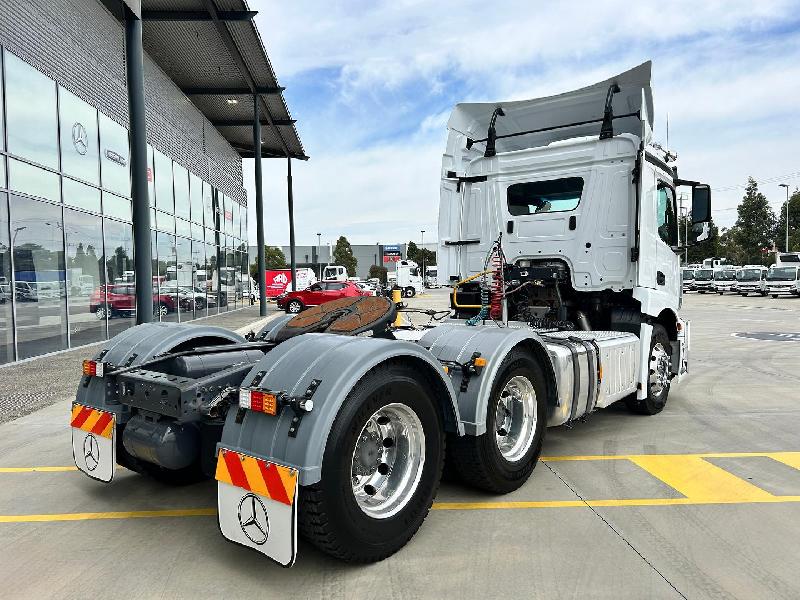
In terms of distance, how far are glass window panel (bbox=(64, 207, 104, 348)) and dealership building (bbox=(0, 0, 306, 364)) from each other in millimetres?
39

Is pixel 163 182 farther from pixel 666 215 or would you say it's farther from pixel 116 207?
pixel 666 215

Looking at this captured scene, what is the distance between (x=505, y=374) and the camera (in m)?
4.04

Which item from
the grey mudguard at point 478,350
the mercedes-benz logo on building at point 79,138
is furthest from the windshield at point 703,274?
the grey mudguard at point 478,350

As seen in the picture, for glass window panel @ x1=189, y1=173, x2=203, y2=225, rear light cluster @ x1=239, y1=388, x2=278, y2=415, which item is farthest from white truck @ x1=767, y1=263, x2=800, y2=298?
rear light cluster @ x1=239, y1=388, x2=278, y2=415

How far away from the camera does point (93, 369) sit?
13.2ft

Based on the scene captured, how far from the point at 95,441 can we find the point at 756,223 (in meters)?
65.5

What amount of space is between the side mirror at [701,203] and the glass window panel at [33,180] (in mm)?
11251

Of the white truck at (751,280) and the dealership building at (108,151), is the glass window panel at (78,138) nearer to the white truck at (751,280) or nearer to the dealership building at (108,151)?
the dealership building at (108,151)

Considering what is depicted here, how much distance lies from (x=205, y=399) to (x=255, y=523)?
0.95 meters

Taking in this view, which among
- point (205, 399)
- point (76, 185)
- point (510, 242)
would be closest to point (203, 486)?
point (205, 399)

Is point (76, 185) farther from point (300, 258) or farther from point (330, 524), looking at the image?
point (300, 258)

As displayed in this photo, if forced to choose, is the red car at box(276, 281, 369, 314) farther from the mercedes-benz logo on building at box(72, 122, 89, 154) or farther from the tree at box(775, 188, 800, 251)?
the tree at box(775, 188, 800, 251)

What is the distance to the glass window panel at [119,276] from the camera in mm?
14219

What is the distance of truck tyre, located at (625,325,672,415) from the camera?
249 inches
